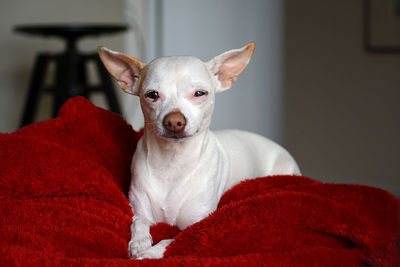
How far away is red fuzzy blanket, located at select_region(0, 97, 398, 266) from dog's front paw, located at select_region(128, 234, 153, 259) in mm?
26

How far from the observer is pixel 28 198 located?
1.24m

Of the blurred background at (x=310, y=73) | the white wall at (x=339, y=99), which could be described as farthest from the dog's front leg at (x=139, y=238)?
Answer: the white wall at (x=339, y=99)

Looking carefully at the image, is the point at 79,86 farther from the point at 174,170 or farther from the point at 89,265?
the point at 89,265

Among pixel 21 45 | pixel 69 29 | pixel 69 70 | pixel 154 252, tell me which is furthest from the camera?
pixel 21 45

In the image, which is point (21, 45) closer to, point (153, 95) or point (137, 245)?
point (153, 95)

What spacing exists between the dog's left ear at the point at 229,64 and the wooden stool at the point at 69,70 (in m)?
1.75

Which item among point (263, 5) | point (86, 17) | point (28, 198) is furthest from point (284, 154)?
point (86, 17)

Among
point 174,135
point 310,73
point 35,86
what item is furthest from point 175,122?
point 35,86

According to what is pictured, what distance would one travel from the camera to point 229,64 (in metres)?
1.32

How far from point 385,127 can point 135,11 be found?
224 cm

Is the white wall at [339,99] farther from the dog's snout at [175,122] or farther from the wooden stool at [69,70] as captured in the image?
the dog's snout at [175,122]

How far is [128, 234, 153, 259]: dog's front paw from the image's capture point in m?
1.06

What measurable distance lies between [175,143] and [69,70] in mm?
1992

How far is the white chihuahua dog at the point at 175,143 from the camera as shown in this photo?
43.9 inches
